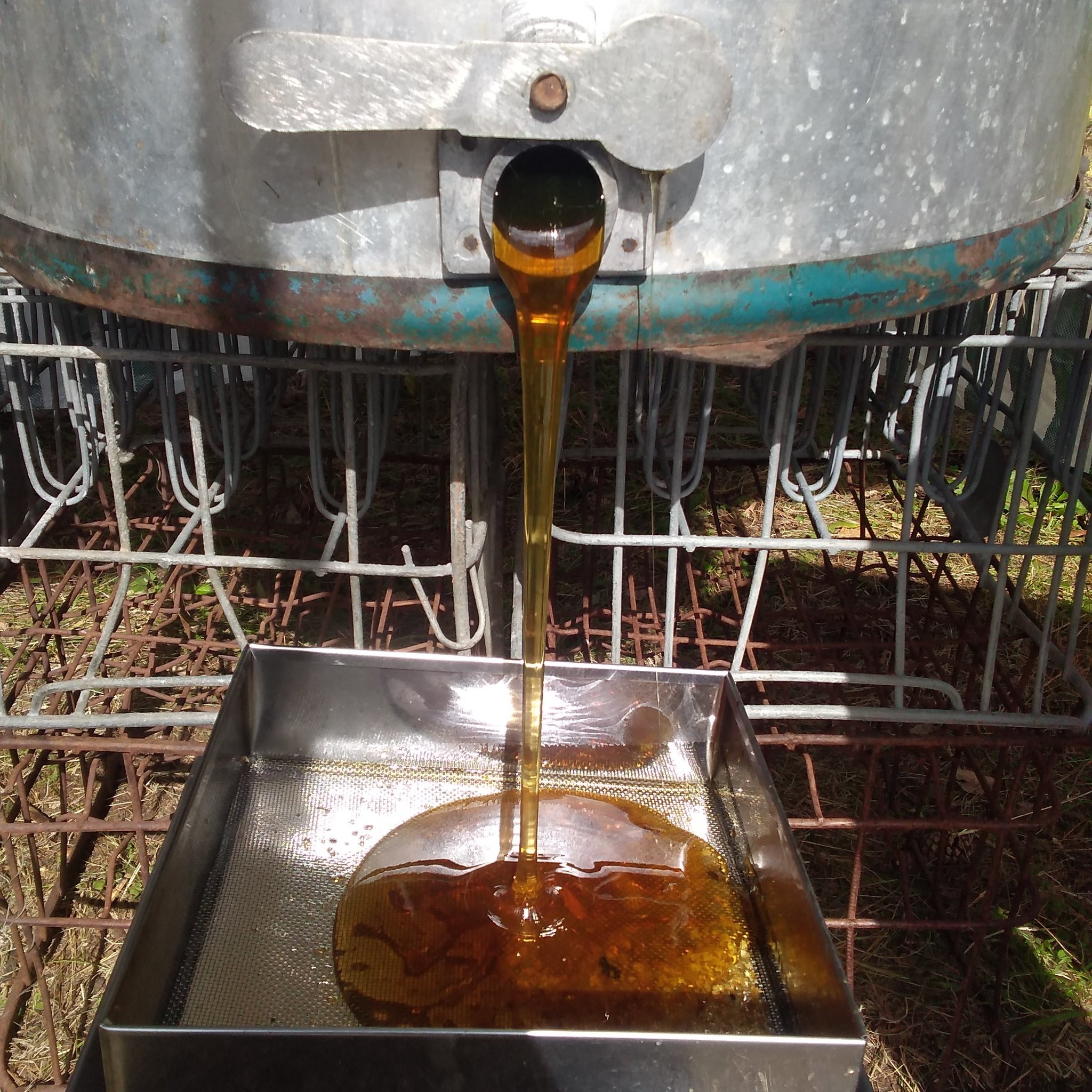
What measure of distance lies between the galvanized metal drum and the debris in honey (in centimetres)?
74

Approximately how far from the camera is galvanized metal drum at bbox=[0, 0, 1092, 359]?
1.09 m

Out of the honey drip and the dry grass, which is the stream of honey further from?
the dry grass

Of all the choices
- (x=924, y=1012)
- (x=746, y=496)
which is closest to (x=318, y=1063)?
(x=924, y=1012)

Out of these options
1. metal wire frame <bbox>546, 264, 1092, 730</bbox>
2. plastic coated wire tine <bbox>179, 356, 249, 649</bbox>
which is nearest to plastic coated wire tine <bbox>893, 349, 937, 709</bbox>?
metal wire frame <bbox>546, 264, 1092, 730</bbox>

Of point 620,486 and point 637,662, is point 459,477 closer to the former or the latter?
point 620,486

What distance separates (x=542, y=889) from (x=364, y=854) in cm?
27

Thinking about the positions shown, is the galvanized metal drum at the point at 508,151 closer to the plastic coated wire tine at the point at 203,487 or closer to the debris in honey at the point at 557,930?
the plastic coated wire tine at the point at 203,487

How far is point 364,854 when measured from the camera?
1596 mm

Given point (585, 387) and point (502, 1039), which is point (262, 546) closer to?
point (585, 387)

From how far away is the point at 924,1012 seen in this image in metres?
2.10

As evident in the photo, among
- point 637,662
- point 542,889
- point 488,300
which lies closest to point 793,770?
point 637,662

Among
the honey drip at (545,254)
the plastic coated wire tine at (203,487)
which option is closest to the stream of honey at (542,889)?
the honey drip at (545,254)

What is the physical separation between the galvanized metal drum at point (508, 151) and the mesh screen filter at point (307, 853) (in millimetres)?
717

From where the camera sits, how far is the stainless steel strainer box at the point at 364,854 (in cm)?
104
